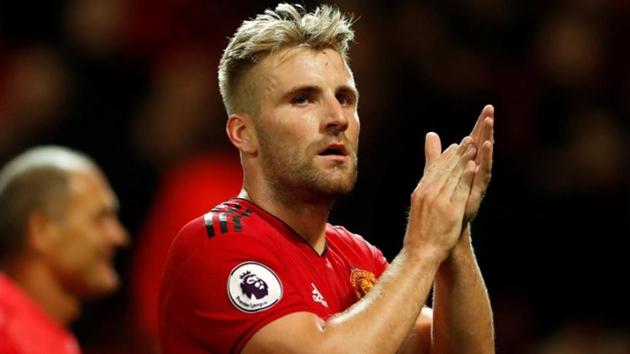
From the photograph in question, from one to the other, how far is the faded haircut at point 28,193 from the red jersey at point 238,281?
7.21 ft

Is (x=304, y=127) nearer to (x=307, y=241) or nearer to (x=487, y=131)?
(x=307, y=241)

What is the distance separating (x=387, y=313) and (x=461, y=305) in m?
0.54

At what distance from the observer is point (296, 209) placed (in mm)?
4289

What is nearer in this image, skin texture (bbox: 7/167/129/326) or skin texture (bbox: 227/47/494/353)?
skin texture (bbox: 227/47/494/353)

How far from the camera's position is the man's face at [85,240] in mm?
6367

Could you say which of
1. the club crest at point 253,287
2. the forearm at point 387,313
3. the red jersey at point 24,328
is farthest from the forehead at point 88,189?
the forearm at point 387,313

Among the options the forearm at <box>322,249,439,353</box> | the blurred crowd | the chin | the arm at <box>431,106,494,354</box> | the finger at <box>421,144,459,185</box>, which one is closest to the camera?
the forearm at <box>322,249,439,353</box>

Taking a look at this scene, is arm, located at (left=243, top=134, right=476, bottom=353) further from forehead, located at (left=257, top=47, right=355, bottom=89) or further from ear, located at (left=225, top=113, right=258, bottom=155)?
ear, located at (left=225, top=113, right=258, bottom=155)

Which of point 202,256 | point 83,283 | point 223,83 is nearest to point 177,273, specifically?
point 202,256

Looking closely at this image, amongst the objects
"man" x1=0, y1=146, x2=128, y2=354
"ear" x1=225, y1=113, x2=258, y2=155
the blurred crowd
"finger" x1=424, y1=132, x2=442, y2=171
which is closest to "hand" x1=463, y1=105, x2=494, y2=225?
"finger" x1=424, y1=132, x2=442, y2=171

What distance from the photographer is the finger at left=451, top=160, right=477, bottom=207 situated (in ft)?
13.0

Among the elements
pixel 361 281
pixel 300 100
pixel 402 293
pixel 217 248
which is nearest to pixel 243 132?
pixel 300 100

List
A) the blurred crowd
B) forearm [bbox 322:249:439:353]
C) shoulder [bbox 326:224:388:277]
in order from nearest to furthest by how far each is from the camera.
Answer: forearm [bbox 322:249:439:353], shoulder [bbox 326:224:388:277], the blurred crowd

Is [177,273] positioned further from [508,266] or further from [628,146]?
[628,146]
